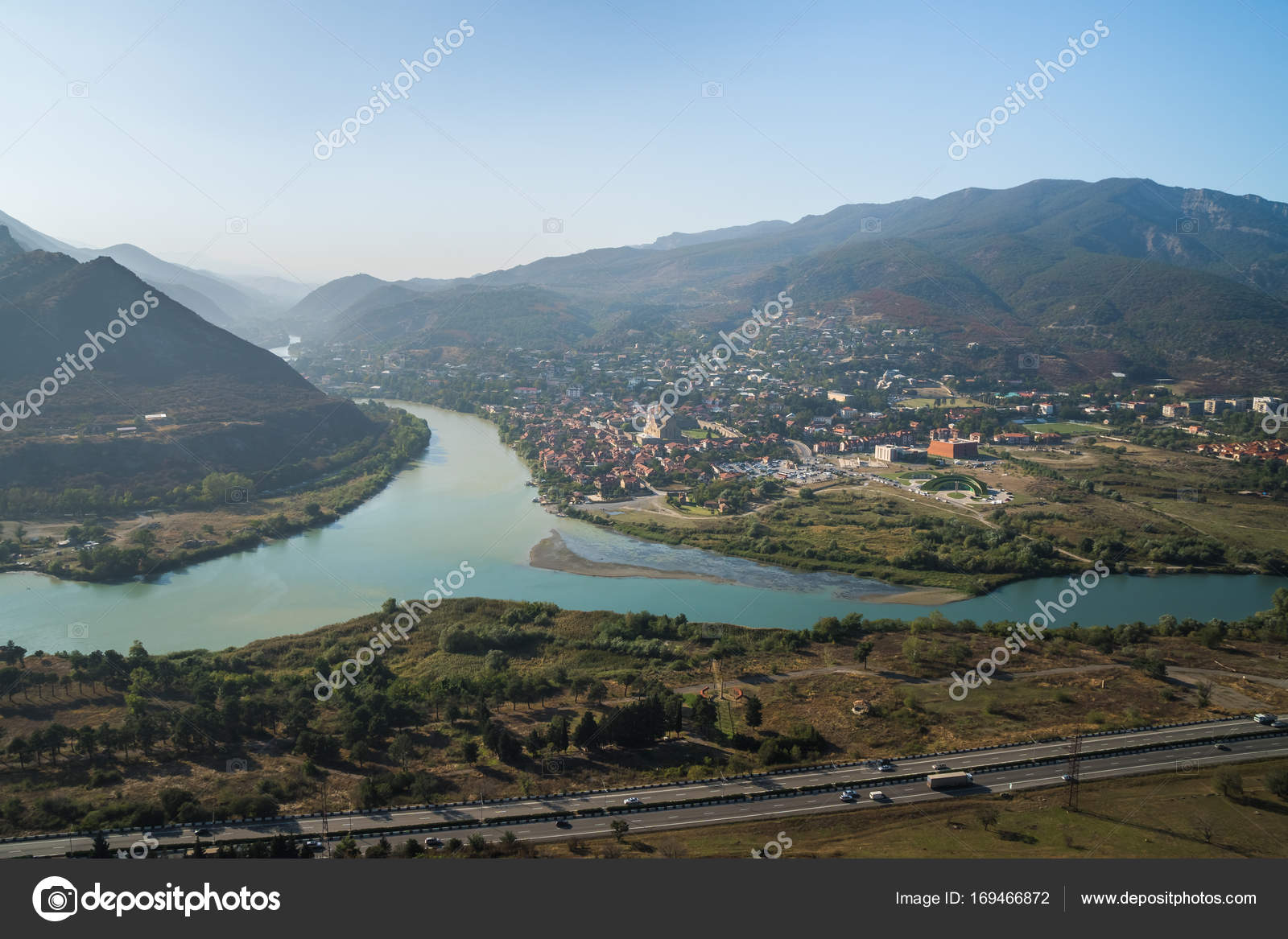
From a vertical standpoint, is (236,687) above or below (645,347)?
below

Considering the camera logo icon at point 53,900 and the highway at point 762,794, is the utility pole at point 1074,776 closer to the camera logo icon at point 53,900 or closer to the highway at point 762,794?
the highway at point 762,794

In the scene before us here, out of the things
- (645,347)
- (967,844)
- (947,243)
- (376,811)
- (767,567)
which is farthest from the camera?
(947,243)

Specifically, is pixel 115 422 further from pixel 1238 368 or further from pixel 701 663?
pixel 1238 368

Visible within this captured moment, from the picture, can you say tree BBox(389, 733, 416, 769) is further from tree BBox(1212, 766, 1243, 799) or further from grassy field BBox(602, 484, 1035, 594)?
grassy field BBox(602, 484, 1035, 594)

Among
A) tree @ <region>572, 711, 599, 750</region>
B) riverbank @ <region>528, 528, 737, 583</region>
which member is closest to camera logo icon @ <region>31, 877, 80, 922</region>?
tree @ <region>572, 711, 599, 750</region>

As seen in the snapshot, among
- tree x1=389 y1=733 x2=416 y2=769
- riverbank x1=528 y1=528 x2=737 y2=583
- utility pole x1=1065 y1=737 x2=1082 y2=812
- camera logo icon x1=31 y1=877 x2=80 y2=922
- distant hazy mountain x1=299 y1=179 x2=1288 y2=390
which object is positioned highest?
distant hazy mountain x1=299 y1=179 x2=1288 y2=390

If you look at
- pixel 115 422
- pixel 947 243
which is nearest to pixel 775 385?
pixel 115 422

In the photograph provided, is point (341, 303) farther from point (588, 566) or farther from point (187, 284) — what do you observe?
point (588, 566)
